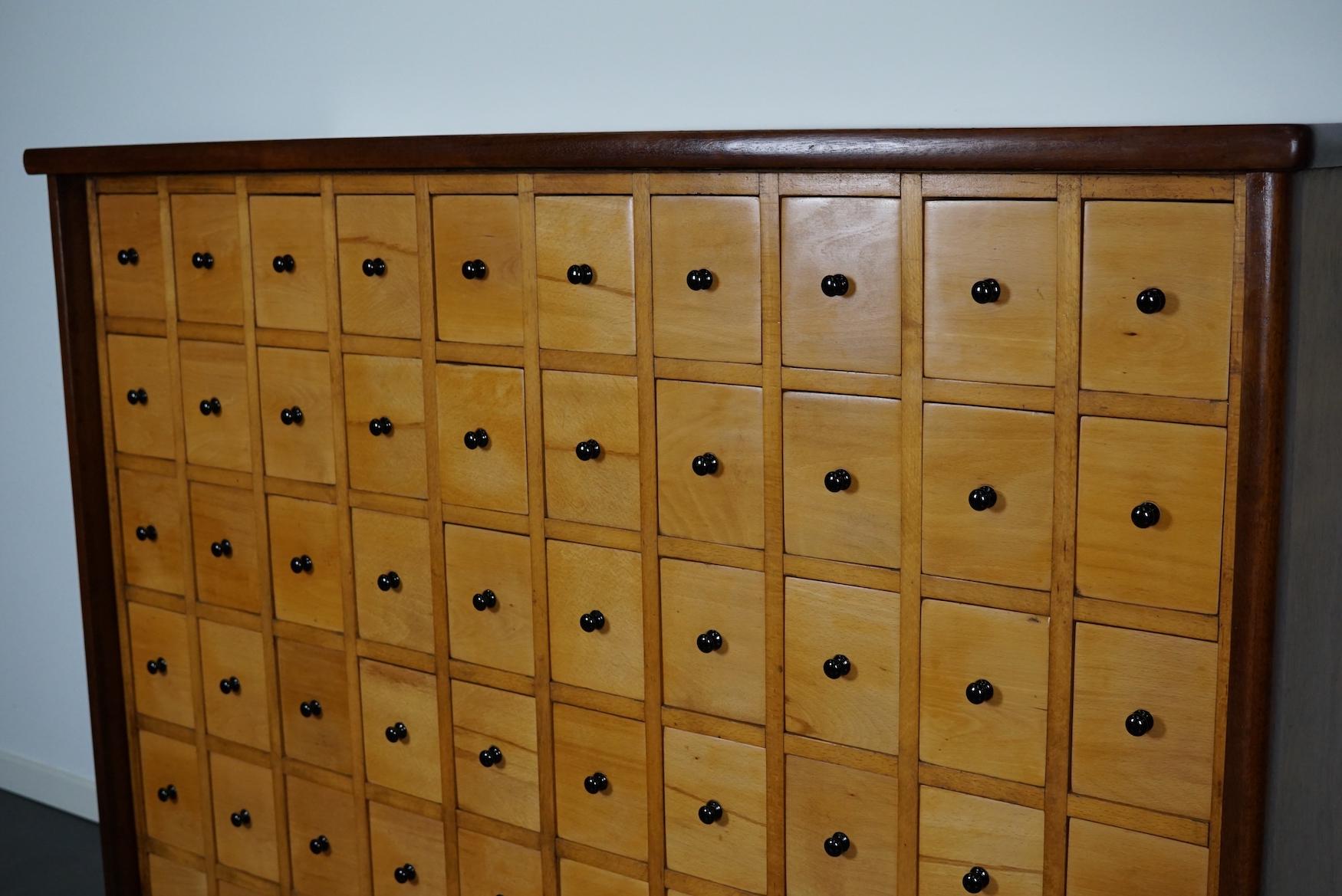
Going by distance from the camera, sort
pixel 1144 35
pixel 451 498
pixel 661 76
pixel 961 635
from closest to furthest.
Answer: pixel 961 635
pixel 1144 35
pixel 451 498
pixel 661 76

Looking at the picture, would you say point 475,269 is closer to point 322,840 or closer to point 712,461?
point 712,461

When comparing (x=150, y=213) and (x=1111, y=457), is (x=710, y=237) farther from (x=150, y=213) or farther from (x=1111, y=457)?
(x=150, y=213)

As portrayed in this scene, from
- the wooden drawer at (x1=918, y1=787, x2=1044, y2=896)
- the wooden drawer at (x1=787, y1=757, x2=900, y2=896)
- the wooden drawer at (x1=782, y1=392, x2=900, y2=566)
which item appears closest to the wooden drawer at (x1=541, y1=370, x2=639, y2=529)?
the wooden drawer at (x1=782, y1=392, x2=900, y2=566)

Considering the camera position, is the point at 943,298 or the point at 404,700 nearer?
the point at 943,298

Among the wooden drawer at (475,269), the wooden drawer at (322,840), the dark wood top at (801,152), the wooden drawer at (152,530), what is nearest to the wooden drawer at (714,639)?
the wooden drawer at (475,269)

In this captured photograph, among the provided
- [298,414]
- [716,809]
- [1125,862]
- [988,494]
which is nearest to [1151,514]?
[988,494]

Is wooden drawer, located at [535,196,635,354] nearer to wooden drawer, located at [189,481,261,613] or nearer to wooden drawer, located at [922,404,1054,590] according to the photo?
wooden drawer, located at [922,404,1054,590]

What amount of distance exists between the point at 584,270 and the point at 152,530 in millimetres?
1233

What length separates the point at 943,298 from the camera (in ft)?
6.31

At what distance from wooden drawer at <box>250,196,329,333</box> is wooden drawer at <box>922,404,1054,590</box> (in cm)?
116

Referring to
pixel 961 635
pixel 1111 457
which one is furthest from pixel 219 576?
pixel 1111 457

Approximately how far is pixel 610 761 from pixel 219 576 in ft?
3.11

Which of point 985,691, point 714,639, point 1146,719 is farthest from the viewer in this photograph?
point 714,639

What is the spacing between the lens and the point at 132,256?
2801mm
